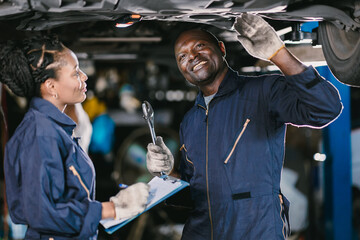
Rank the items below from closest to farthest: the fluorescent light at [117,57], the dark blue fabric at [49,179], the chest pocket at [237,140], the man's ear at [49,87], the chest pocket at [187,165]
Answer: the dark blue fabric at [49,179], the man's ear at [49,87], the chest pocket at [237,140], the chest pocket at [187,165], the fluorescent light at [117,57]

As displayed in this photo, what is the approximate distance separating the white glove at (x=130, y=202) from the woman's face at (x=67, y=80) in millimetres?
373

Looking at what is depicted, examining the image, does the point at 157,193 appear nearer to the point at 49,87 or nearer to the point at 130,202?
the point at 130,202

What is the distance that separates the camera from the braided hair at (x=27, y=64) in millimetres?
1192

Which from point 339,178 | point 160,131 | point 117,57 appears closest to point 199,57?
point 339,178

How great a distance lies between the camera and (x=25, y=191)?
1.13 m

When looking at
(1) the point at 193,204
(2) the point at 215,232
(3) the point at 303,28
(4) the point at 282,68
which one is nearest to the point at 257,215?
(2) the point at 215,232

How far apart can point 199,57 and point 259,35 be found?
1.17 ft

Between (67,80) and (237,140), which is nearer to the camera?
(67,80)

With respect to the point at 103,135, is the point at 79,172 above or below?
above

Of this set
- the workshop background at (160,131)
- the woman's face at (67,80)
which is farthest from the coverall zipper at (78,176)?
the workshop background at (160,131)

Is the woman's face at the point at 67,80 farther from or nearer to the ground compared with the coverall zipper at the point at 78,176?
farther from the ground

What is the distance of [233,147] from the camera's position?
152 centimetres

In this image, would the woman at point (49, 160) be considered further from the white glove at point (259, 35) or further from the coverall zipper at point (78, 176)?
the white glove at point (259, 35)

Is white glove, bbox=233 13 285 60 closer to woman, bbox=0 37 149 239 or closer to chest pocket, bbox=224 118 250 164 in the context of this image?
chest pocket, bbox=224 118 250 164
